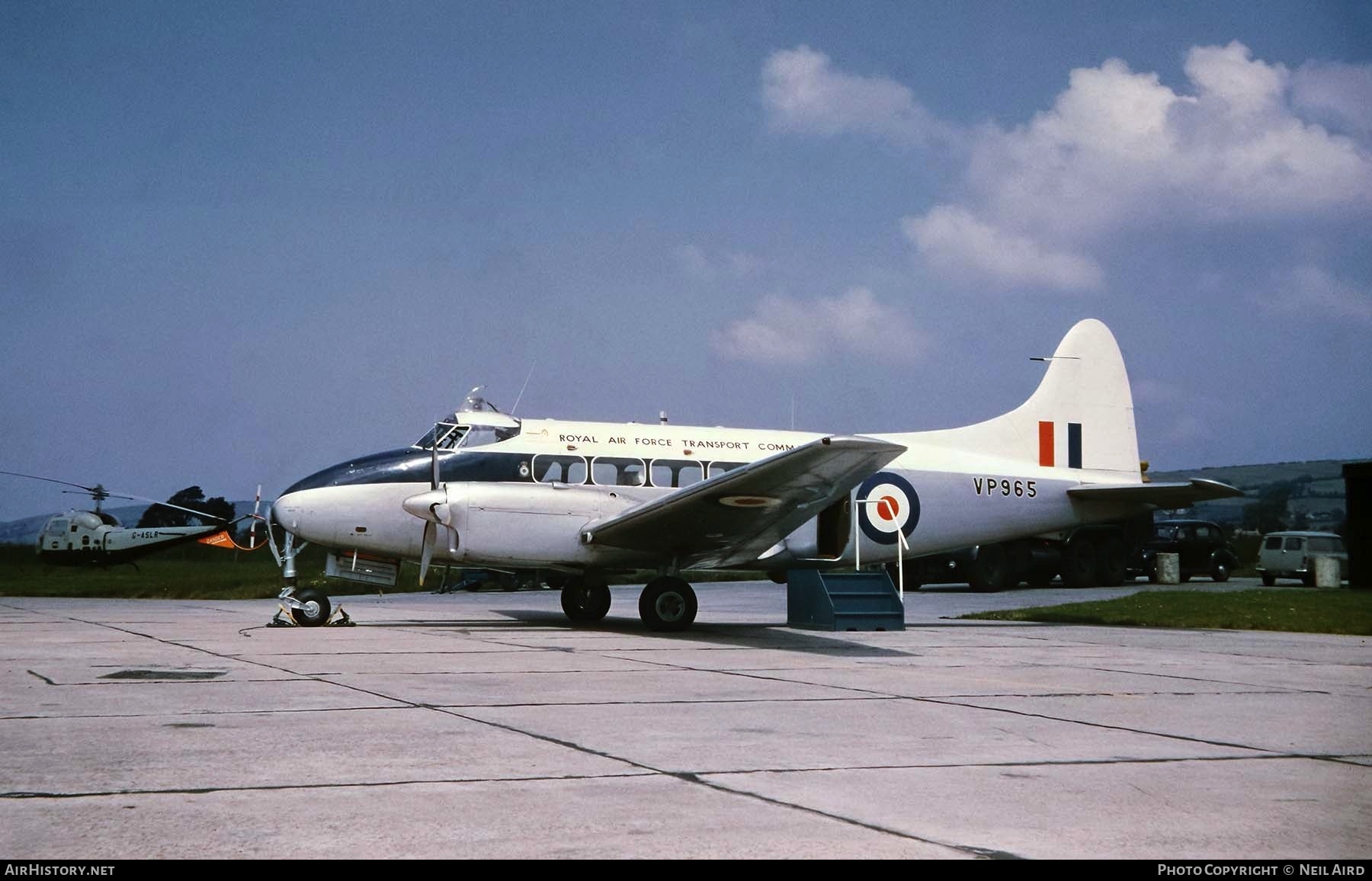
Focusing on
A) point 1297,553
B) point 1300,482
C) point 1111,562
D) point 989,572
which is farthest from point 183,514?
point 1300,482

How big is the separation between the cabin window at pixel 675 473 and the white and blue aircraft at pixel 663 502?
3 cm

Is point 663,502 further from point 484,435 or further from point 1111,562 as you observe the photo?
point 1111,562

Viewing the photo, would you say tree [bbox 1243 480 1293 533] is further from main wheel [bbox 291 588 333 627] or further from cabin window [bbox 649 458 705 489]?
main wheel [bbox 291 588 333 627]

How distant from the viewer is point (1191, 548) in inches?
1704

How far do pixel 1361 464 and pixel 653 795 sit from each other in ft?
125

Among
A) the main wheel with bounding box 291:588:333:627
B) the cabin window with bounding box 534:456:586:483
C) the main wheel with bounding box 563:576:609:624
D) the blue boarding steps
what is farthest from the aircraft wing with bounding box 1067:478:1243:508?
the main wheel with bounding box 291:588:333:627

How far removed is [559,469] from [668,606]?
247 centimetres

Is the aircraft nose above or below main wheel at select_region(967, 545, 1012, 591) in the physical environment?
above

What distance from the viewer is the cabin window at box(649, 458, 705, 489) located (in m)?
17.4

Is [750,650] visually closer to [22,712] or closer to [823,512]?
[823,512]

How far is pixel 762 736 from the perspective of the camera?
717cm

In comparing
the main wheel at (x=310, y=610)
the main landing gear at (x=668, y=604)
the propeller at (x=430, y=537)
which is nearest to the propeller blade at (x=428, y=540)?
the propeller at (x=430, y=537)

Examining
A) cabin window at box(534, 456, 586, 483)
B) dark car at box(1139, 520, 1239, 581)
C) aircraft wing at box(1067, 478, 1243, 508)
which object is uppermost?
cabin window at box(534, 456, 586, 483)

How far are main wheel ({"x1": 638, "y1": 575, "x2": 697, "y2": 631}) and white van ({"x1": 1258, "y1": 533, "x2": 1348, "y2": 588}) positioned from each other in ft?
95.7
